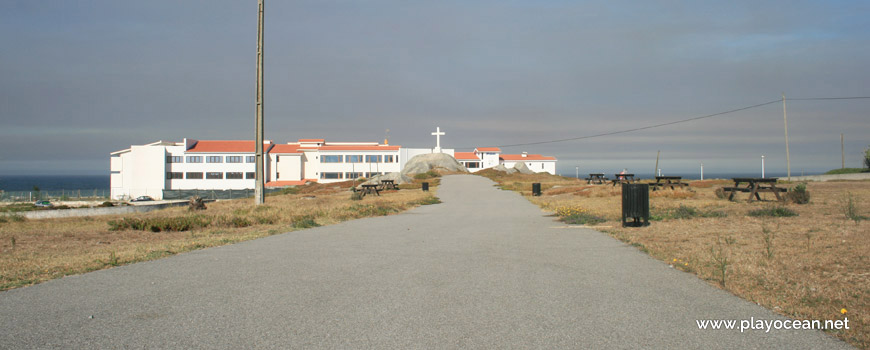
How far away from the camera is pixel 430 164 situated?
74.9 m

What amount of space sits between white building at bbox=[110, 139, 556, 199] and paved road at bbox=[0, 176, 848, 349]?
228 feet

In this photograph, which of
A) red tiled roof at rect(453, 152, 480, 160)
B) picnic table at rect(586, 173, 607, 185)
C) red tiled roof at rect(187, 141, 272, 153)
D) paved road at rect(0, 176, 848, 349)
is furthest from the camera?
red tiled roof at rect(453, 152, 480, 160)

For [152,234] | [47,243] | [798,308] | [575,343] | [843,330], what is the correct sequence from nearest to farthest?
[575,343]
[843,330]
[798,308]
[47,243]
[152,234]

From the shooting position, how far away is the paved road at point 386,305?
442cm

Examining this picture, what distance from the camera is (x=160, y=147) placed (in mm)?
74812

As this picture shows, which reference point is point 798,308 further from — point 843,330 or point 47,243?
point 47,243

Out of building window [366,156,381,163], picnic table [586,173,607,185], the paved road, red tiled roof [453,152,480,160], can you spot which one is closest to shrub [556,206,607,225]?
the paved road

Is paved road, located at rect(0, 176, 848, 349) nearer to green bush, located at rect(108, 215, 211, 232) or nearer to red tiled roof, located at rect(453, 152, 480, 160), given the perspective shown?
green bush, located at rect(108, 215, 211, 232)

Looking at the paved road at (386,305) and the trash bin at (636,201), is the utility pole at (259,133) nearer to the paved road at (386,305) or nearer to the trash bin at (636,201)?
the paved road at (386,305)

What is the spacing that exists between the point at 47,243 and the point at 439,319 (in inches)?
432

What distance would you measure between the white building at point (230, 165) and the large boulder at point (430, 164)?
4779 mm

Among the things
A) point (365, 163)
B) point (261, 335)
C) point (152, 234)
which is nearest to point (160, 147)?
point (365, 163)

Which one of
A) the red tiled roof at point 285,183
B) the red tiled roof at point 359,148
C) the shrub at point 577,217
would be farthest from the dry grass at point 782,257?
the red tiled roof at point 359,148

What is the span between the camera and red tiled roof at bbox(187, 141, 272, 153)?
7694 centimetres
